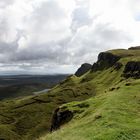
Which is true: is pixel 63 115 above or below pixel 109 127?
below

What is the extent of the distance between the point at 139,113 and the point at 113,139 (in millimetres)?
25376

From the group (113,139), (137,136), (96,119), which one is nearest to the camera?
(113,139)

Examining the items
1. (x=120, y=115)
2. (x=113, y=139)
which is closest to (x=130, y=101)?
(x=120, y=115)

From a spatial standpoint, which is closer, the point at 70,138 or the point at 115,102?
the point at 70,138

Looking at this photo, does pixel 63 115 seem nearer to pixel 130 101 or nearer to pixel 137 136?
pixel 130 101

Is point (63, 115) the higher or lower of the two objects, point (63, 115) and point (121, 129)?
the lower

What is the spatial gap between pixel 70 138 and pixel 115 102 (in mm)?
31328

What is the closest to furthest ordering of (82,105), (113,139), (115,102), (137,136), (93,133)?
(113,139), (137,136), (93,133), (115,102), (82,105)

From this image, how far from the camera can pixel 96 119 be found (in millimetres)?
51469

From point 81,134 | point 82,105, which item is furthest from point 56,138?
point 82,105

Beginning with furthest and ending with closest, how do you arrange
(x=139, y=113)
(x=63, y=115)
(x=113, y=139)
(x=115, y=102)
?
(x=63, y=115) < (x=115, y=102) < (x=139, y=113) < (x=113, y=139)

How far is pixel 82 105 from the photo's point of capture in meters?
94.2

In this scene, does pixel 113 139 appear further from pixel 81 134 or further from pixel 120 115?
pixel 120 115

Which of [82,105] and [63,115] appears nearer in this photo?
[82,105]
